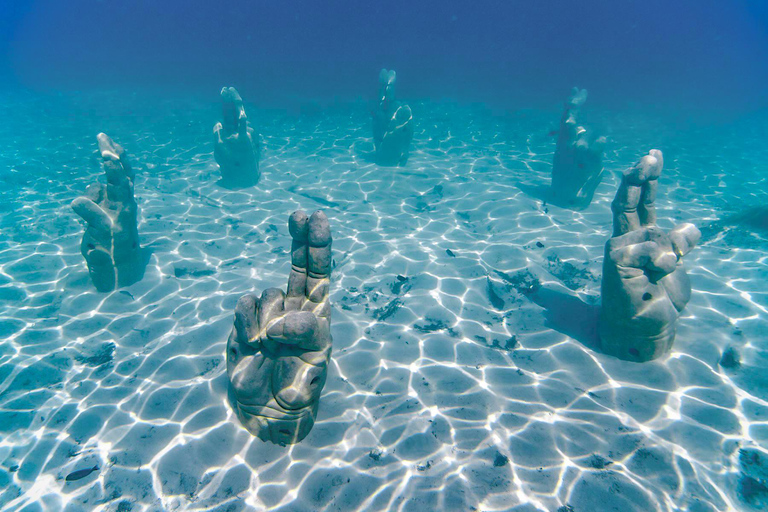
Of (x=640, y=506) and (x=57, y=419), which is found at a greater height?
(x=640, y=506)

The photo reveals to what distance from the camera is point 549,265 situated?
844 cm

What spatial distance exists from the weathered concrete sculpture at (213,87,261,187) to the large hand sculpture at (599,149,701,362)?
11.3 metres

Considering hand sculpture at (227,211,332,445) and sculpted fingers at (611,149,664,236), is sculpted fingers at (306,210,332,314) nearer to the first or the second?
hand sculpture at (227,211,332,445)

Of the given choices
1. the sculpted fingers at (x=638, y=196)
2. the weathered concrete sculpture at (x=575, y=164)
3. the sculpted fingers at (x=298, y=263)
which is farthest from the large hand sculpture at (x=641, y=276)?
the weathered concrete sculpture at (x=575, y=164)

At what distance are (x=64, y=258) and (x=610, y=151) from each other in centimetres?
2174

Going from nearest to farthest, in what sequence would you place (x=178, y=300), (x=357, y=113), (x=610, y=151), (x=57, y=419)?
1. (x=57, y=419)
2. (x=178, y=300)
3. (x=610, y=151)
4. (x=357, y=113)

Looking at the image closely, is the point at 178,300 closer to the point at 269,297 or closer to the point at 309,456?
the point at 269,297

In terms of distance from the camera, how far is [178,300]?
24.3 feet

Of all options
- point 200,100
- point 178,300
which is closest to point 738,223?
point 178,300

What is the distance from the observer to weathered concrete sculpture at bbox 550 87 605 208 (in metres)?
10.9

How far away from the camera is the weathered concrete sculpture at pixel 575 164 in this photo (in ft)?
35.7

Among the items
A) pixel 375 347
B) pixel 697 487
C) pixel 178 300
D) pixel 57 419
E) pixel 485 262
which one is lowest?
pixel 57 419

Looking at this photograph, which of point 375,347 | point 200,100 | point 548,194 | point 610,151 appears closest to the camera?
point 375,347

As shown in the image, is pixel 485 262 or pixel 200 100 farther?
pixel 200 100
